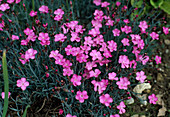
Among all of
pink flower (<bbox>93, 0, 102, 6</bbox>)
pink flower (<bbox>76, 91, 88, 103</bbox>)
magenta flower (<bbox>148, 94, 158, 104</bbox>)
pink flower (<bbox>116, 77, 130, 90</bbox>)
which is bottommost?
pink flower (<bbox>76, 91, 88, 103</bbox>)

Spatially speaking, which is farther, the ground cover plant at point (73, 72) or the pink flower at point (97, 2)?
the pink flower at point (97, 2)

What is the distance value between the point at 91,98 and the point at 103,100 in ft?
0.72

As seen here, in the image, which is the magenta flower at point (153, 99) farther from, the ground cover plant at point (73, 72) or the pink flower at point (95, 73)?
the pink flower at point (95, 73)

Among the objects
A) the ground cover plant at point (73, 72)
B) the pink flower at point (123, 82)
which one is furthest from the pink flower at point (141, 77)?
the pink flower at point (123, 82)

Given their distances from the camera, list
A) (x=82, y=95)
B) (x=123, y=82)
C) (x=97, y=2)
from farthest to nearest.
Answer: (x=97, y=2) → (x=123, y=82) → (x=82, y=95)

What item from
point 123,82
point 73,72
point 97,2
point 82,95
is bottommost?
point 82,95

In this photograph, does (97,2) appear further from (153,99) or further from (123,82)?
(153,99)

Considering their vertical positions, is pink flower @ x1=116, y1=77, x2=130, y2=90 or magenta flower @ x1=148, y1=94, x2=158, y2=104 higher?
pink flower @ x1=116, y1=77, x2=130, y2=90

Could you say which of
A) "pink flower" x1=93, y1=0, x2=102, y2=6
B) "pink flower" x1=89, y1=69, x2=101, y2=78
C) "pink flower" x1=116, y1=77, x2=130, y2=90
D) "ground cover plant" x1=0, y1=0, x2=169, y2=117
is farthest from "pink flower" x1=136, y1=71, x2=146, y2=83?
"pink flower" x1=93, y1=0, x2=102, y2=6

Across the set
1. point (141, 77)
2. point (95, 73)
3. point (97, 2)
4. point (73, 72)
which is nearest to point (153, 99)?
point (141, 77)

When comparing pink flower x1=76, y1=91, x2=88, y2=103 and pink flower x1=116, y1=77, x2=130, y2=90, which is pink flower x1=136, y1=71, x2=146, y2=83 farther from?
pink flower x1=76, y1=91, x2=88, y2=103

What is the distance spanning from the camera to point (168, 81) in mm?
2607

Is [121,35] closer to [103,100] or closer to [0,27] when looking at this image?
[103,100]

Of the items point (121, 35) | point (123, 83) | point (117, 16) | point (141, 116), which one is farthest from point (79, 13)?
point (141, 116)
